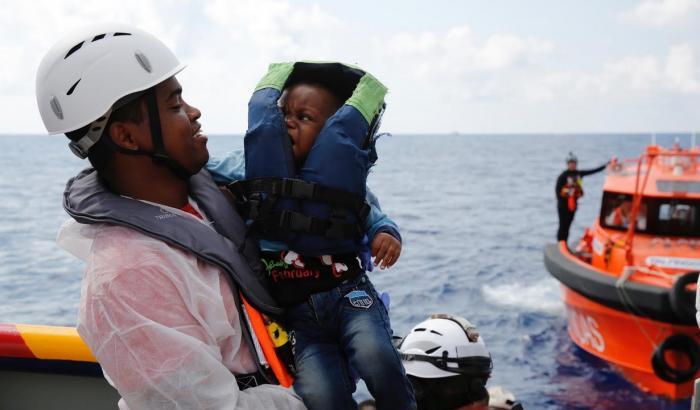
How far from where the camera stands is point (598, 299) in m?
10.9

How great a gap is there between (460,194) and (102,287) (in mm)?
47052

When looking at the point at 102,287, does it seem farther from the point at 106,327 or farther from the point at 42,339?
the point at 42,339

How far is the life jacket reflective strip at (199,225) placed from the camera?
1896mm

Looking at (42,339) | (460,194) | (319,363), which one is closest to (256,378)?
(319,363)

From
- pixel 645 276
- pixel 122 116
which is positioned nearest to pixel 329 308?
pixel 122 116

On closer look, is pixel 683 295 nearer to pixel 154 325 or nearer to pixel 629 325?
pixel 629 325

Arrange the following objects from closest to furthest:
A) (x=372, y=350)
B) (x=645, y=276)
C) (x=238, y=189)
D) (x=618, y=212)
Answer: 1. (x=372, y=350)
2. (x=238, y=189)
3. (x=645, y=276)
4. (x=618, y=212)

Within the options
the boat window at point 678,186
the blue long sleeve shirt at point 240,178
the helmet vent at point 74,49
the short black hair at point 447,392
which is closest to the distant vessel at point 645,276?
the boat window at point 678,186

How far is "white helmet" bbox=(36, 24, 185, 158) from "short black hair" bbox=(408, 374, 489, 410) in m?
1.67

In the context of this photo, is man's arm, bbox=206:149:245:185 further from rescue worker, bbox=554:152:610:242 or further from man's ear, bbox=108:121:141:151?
rescue worker, bbox=554:152:610:242

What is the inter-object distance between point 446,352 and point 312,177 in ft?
3.86

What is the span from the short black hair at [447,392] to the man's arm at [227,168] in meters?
1.15

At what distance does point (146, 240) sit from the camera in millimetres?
1879

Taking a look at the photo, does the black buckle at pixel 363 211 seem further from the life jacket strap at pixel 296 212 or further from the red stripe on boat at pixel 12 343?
the red stripe on boat at pixel 12 343
